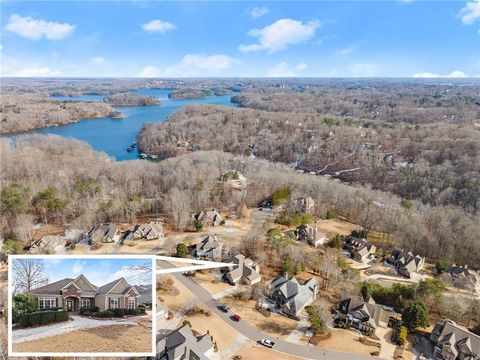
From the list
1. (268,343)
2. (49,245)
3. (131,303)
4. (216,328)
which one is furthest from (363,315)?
(49,245)

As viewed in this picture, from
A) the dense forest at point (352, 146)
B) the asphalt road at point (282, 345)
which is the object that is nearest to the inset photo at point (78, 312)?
the asphalt road at point (282, 345)

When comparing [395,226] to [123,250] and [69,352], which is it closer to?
[123,250]

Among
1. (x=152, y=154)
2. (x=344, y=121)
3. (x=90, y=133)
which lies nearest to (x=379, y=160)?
(x=344, y=121)

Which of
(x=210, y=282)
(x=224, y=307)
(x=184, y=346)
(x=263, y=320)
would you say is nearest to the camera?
(x=184, y=346)

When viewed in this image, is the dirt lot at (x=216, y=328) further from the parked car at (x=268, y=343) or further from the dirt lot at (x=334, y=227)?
the dirt lot at (x=334, y=227)

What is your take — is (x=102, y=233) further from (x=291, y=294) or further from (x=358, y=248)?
(x=358, y=248)

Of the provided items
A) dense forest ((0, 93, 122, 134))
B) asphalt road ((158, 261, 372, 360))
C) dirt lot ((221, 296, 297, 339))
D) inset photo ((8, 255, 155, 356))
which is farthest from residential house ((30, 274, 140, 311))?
dense forest ((0, 93, 122, 134))
